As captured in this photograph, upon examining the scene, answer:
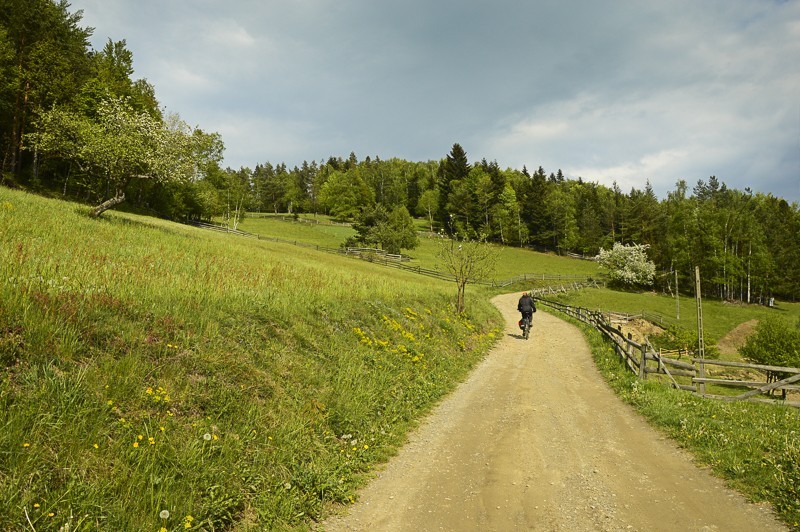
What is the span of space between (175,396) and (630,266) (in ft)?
246

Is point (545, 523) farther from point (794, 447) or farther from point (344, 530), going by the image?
point (794, 447)

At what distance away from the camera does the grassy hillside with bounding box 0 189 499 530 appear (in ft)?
13.5

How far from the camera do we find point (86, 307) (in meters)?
6.33

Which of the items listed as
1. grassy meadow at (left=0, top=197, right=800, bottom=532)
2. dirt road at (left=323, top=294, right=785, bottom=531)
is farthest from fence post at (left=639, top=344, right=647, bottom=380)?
dirt road at (left=323, top=294, right=785, bottom=531)

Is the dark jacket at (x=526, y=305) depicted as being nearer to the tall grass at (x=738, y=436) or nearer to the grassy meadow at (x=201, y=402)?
the grassy meadow at (x=201, y=402)

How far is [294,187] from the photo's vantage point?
118m

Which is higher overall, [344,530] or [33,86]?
[33,86]

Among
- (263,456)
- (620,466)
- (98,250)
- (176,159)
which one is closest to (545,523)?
(620,466)

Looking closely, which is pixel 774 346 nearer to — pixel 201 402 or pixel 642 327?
pixel 642 327

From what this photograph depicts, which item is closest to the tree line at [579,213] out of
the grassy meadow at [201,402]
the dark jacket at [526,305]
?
the dark jacket at [526,305]

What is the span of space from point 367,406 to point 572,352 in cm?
1346

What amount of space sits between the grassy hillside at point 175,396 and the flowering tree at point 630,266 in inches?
2583

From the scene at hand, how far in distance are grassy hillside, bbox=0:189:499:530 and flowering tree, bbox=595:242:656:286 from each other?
215 ft

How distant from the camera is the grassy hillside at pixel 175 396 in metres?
4.11
